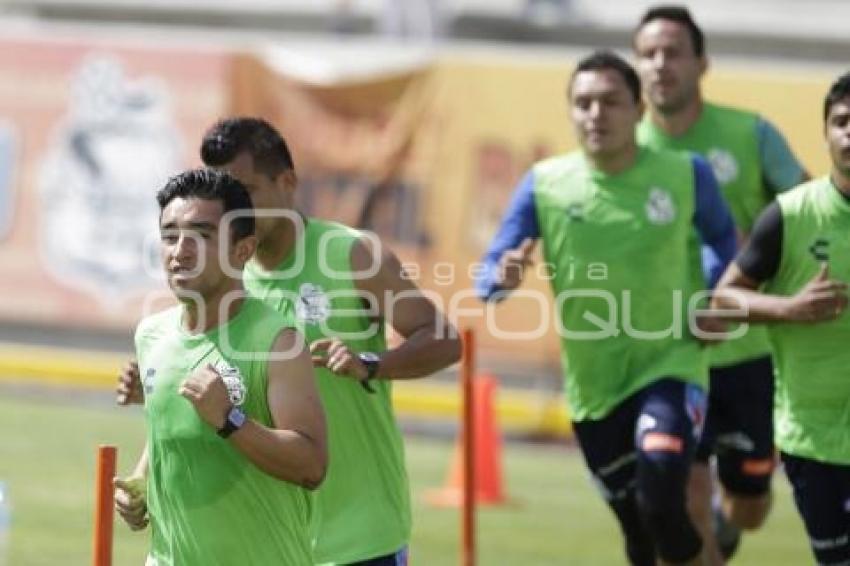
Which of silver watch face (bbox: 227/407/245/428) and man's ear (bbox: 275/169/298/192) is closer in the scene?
silver watch face (bbox: 227/407/245/428)

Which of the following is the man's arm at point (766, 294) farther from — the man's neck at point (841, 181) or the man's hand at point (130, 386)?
the man's hand at point (130, 386)

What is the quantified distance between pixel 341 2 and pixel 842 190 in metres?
16.1

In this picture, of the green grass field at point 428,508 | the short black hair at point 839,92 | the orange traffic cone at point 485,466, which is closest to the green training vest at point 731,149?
the green grass field at point 428,508

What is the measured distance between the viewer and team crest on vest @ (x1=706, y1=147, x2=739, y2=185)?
11953 mm

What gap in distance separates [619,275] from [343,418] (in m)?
2.49

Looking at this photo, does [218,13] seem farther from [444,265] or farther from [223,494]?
[223,494]

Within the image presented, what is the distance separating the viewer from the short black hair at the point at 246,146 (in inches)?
330

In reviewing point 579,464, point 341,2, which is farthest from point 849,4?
point 579,464

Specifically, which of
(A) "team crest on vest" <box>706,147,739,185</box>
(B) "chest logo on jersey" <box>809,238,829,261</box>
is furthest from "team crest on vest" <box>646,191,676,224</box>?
(B) "chest logo on jersey" <box>809,238,829,261</box>

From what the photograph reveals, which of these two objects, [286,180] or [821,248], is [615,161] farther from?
[286,180]

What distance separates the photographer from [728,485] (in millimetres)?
12391

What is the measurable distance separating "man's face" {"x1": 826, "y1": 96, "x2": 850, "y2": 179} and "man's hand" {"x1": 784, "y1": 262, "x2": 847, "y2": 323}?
44 cm

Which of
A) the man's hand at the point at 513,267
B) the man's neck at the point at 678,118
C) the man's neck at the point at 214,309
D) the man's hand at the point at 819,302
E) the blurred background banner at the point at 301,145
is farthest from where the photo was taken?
the blurred background banner at the point at 301,145

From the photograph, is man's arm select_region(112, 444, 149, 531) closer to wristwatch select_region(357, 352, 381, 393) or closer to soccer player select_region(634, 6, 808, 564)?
wristwatch select_region(357, 352, 381, 393)
